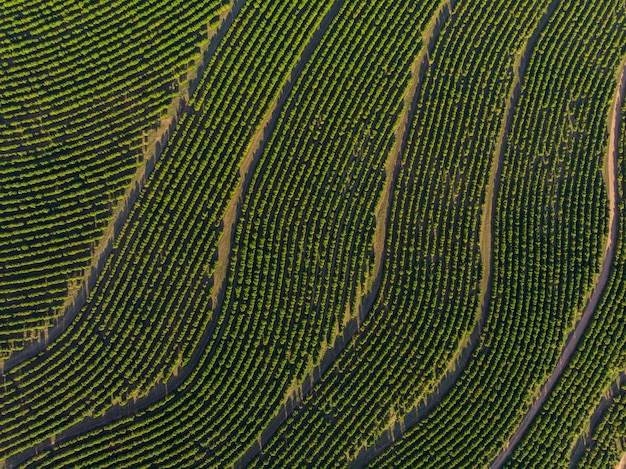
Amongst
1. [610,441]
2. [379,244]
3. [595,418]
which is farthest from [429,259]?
[610,441]

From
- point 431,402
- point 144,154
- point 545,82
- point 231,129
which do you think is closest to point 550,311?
point 431,402

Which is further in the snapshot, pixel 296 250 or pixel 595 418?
pixel 595 418

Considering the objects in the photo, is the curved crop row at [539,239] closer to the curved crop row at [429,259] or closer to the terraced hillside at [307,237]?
the terraced hillside at [307,237]

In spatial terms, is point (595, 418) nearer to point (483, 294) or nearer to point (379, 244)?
point (483, 294)

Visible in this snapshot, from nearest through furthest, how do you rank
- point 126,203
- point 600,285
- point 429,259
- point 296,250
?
1. point 126,203
2. point 296,250
3. point 429,259
4. point 600,285

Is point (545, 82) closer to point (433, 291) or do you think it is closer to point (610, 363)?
point (433, 291)

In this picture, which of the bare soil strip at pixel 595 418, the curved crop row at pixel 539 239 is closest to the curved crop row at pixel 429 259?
the curved crop row at pixel 539 239

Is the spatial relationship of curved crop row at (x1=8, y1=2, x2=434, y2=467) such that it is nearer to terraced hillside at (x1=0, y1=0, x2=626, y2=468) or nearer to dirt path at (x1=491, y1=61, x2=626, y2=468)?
terraced hillside at (x1=0, y1=0, x2=626, y2=468)
